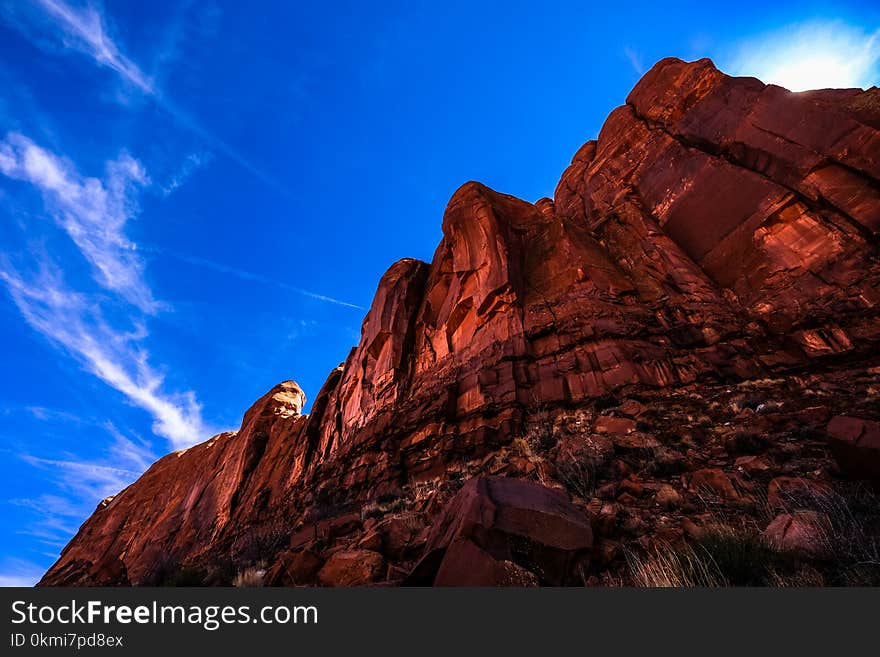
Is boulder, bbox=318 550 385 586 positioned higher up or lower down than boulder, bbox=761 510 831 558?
higher up

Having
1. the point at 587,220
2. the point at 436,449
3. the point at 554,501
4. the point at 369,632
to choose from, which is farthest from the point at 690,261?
the point at 369,632

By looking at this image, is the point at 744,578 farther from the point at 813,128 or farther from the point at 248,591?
the point at 813,128

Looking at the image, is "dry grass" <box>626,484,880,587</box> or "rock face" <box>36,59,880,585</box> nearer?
"dry grass" <box>626,484,880,587</box>

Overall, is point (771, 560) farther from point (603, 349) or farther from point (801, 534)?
point (603, 349)

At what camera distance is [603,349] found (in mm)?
13531

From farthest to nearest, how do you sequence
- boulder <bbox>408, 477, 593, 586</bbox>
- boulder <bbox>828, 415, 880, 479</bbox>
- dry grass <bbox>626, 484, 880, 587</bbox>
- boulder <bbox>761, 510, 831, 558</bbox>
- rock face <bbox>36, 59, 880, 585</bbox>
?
rock face <bbox>36, 59, 880, 585</bbox> < boulder <bbox>828, 415, 880, 479</bbox> < boulder <bbox>761, 510, 831, 558</bbox> < boulder <bbox>408, 477, 593, 586</bbox> < dry grass <bbox>626, 484, 880, 587</bbox>

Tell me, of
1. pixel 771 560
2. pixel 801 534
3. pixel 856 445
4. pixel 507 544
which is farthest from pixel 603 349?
pixel 507 544

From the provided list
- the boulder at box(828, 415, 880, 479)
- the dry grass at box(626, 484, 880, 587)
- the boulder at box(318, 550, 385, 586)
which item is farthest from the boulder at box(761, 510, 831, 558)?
the boulder at box(318, 550, 385, 586)

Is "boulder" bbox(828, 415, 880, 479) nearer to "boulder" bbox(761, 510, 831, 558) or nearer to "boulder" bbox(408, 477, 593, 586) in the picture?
"boulder" bbox(761, 510, 831, 558)

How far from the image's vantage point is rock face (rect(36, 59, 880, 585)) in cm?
579

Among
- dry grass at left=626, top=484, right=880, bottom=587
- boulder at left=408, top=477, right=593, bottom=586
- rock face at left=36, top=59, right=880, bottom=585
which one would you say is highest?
rock face at left=36, top=59, right=880, bottom=585

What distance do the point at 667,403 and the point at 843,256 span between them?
326 inches

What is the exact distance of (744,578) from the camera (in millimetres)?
3359

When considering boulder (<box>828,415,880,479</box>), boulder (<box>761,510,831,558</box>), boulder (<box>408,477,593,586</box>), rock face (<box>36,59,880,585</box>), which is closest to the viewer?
boulder (<box>408,477,593,586</box>)
